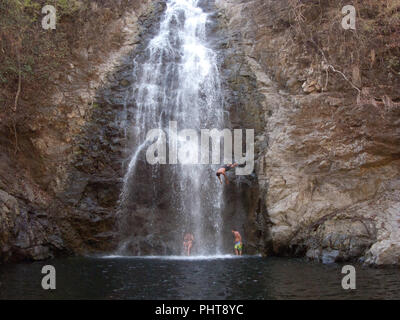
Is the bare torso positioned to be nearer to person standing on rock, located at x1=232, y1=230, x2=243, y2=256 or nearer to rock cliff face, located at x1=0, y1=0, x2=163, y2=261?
person standing on rock, located at x1=232, y1=230, x2=243, y2=256

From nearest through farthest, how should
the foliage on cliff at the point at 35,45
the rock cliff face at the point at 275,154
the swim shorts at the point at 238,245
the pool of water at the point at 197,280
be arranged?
1. the pool of water at the point at 197,280
2. the rock cliff face at the point at 275,154
3. the swim shorts at the point at 238,245
4. the foliage on cliff at the point at 35,45

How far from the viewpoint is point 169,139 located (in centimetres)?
1611

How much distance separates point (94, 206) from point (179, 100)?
6141 millimetres

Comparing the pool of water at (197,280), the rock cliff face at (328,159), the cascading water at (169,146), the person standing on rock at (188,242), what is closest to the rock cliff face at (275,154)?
the rock cliff face at (328,159)

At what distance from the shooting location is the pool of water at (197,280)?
25.1 ft

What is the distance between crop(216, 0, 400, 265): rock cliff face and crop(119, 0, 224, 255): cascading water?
6.80ft

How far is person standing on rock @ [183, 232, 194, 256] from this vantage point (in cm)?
1374

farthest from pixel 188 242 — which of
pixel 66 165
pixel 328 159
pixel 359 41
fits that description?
pixel 359 41

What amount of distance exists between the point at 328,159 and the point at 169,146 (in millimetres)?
6387

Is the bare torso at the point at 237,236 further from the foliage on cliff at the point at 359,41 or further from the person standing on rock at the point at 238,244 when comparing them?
the foliage on cliff at the point at 359,41

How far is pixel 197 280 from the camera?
8.92 m

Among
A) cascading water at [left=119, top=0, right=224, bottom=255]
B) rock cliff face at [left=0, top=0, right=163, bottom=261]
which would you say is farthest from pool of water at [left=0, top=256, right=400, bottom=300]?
cascading water at [left=119, top=0, right=224, bottom=255]

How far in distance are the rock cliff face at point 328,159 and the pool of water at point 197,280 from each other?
61.3 inches
